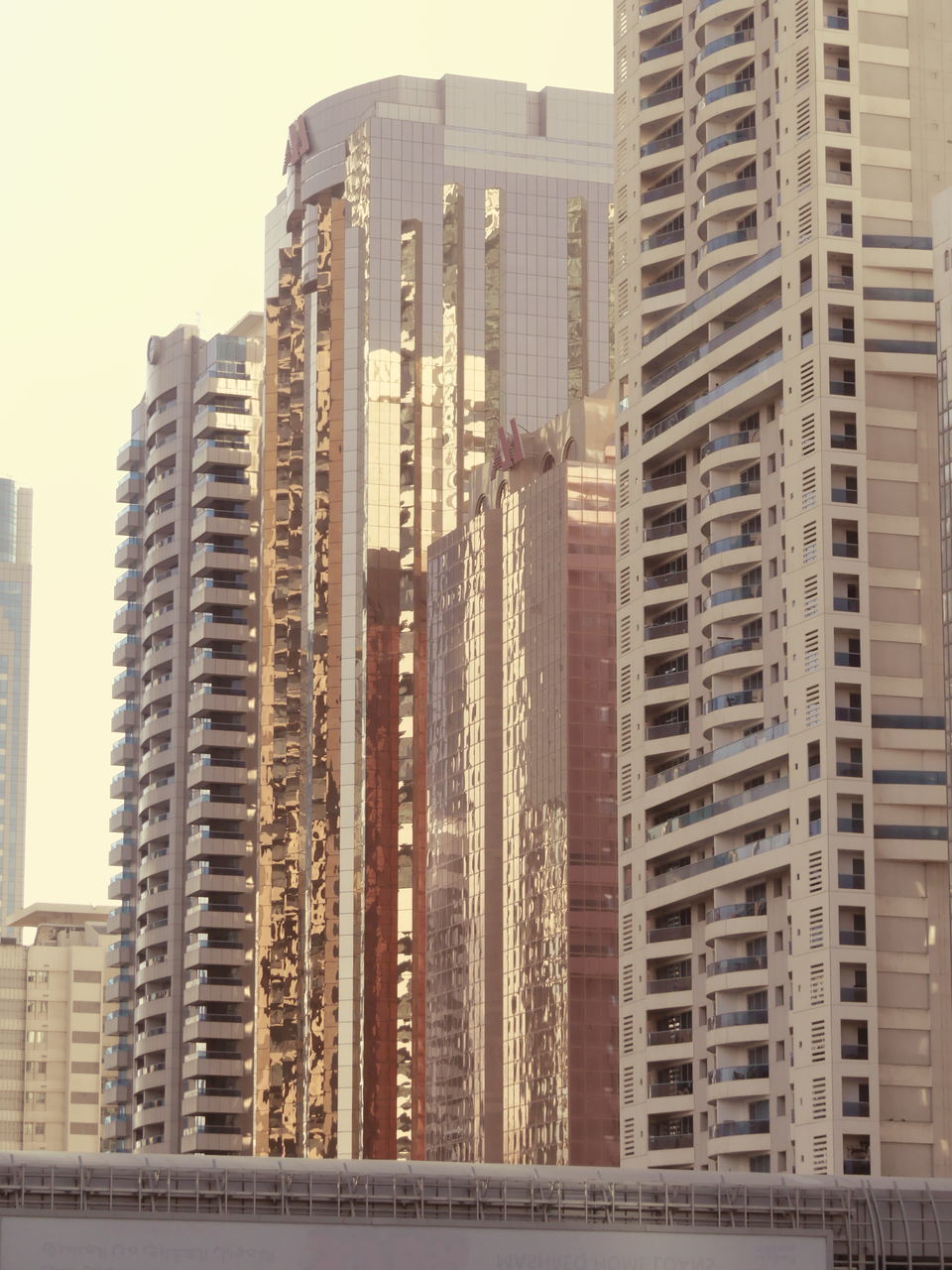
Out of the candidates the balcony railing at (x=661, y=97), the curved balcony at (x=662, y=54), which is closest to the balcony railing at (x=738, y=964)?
the balcony railing at (x=661, y=97)

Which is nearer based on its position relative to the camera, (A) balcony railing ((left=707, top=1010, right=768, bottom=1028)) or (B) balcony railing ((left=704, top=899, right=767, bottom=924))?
(A) balcony railing ((left=707, top=1010, right=768, bottom=1028))

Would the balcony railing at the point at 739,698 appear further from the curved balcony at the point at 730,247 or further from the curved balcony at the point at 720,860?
the curved balcony at the point at 730,247

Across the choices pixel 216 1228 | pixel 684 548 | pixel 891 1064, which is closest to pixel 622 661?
pixel 684 548

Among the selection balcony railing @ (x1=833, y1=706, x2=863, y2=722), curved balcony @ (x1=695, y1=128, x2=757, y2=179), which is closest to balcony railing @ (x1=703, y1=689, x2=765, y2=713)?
balcony railing @ (x1=833, y1=706, x2=863, y2=722)

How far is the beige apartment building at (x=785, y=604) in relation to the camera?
13175cm

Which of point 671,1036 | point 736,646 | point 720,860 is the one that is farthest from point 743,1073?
point 736,646

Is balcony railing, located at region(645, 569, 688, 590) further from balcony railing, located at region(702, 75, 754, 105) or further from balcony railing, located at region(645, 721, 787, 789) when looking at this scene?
balcony railing, located at region(702, 75, 754, 105)

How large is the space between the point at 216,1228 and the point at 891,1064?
148 ft

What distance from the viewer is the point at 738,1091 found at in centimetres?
13788

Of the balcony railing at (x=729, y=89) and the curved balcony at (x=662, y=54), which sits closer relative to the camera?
the balcony railing at (x=729, y=89)

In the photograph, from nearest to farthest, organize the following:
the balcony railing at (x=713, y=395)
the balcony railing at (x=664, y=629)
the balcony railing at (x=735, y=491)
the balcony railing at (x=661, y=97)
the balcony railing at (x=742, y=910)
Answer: the balcony railing at (x=742, y=910) → the balcony railing at (x=713, y=395) → the balcony railing at (x=735, y=491) → the balcony railing at (x=664, y=629) → the balcony railing at (x=661, y=97)

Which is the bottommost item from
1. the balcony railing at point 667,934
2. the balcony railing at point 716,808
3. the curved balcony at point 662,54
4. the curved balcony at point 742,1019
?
the curved balcony at point 742,1019

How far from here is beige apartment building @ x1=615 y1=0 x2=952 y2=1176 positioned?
132 metres

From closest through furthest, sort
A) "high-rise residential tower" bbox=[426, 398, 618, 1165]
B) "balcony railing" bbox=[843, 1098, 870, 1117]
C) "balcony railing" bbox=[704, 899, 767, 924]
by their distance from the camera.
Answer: "balcony railing" bbox=[843, 1098, 870, 1117]
"balcony railing" bbox=[704, 899, 767, 924]
"high-rise residential tower" bbox=[426, 398, 618, 1165]
